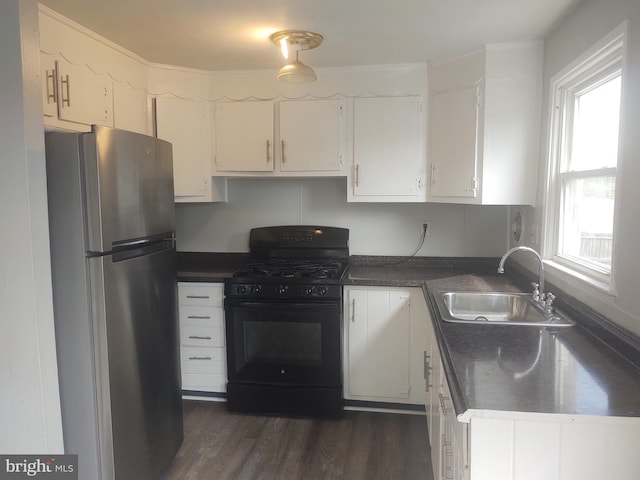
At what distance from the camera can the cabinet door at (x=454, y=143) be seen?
8.62 feet

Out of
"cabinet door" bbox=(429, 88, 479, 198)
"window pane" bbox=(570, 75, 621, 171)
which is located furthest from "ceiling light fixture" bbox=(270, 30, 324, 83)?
"window pane" bbox=(570, 75, 621, 171)

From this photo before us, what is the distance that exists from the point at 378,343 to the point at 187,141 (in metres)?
1.83

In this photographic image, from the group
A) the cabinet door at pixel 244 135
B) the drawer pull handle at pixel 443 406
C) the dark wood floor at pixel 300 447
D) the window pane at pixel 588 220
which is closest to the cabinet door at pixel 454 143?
the window pane at pixel 588 220

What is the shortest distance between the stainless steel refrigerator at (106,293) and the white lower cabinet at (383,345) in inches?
48.9

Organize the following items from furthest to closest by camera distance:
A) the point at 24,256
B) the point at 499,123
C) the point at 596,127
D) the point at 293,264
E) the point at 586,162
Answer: the point at 293,264
the point at 499,123
the point at 586,162
the point at 596,127
the point at 24,256

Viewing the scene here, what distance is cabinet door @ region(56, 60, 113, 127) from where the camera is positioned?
2.17 metres

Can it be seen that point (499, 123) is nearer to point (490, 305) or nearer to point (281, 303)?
point (490, 305)

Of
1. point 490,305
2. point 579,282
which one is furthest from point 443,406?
point 490,305

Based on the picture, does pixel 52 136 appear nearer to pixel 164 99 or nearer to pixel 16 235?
pixel 16 235

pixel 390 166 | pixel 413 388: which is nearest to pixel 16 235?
pixel 390 166

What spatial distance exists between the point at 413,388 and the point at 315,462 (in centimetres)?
80

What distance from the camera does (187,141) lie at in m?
3.06

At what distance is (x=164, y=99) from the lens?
9.77 ft

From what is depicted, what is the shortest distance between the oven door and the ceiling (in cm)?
151
